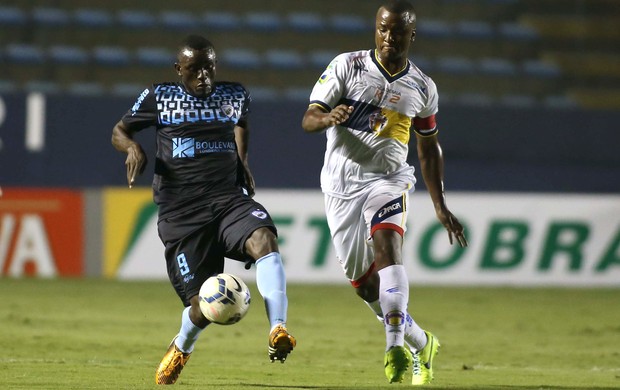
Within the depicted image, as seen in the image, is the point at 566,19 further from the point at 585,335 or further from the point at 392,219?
the point at 392,219

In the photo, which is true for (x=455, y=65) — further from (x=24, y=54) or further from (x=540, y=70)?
(x=24, y=54)

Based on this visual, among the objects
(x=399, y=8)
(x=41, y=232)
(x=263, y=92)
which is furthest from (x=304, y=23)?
(x=399, y=8)

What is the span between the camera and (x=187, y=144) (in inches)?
259

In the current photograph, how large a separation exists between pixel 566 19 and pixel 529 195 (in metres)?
4.25

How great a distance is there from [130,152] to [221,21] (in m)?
10.5

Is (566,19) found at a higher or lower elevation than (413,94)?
lower

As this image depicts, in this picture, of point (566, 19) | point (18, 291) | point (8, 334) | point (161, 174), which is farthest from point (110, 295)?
point (566, 19)

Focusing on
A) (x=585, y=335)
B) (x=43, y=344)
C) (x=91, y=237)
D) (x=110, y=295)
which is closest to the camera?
(x=43, y=344)

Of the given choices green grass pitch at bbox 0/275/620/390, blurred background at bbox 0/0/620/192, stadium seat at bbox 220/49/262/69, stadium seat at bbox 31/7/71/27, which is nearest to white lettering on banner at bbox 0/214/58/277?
green grass pitch at bbox 0/275/620/390

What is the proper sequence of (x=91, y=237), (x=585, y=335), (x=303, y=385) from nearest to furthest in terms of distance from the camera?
(x=303, y=385), (x=585, y=335), (x=91, y=237)

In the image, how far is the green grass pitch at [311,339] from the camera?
698 cm

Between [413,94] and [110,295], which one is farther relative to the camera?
[110,295]

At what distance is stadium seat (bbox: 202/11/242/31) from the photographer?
16.5m

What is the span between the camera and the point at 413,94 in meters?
6.89
